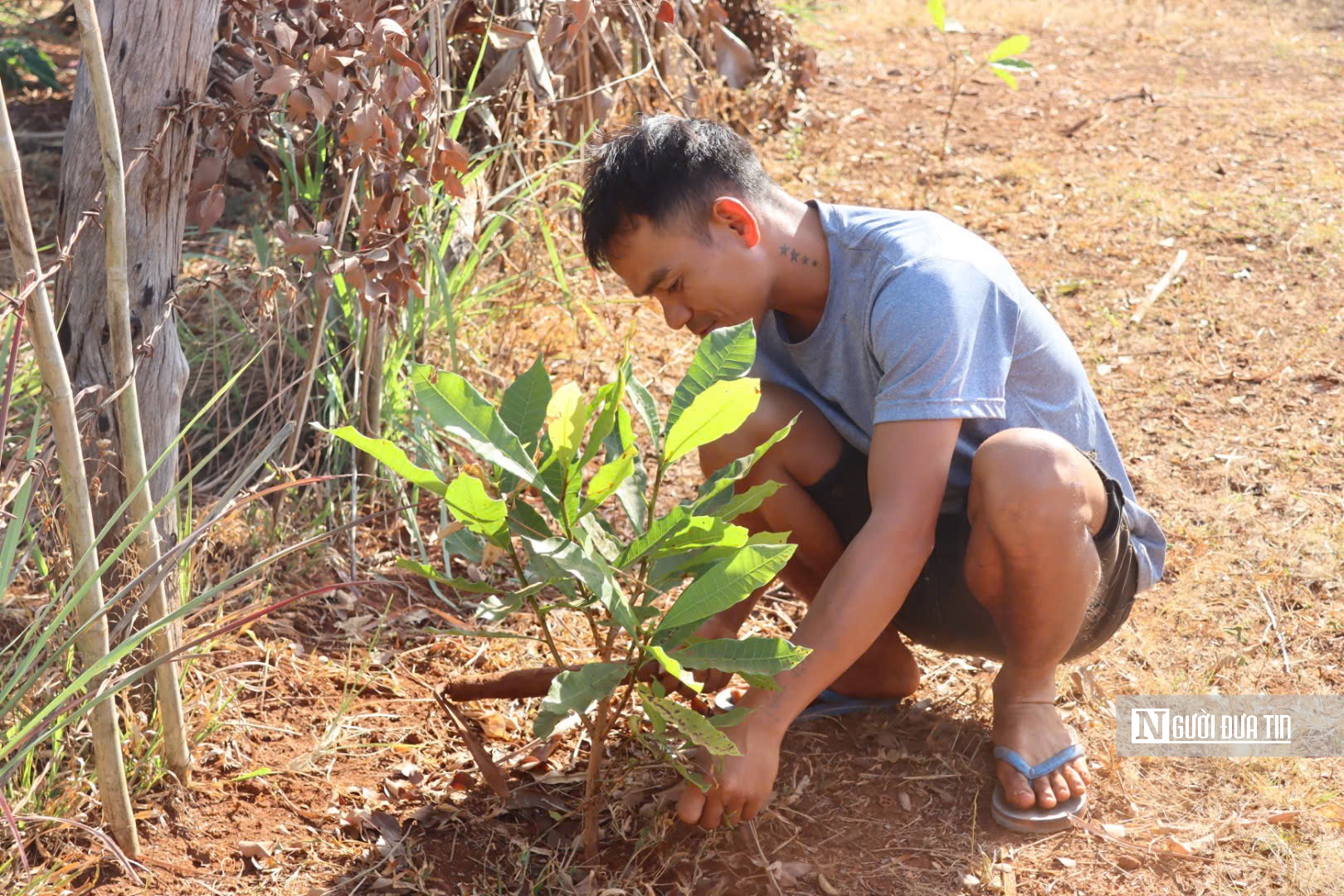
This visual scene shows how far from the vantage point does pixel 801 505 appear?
6.86 ft

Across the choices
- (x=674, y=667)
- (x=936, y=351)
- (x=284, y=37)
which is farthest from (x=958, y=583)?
(x=284, y=37)

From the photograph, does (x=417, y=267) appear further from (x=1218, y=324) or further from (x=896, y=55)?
(x=896, y=55)

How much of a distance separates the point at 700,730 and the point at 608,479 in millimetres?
331

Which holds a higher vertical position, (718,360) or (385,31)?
(385,31)

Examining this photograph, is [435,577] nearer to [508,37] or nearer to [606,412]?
[606,412]

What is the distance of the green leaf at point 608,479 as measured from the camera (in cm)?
146

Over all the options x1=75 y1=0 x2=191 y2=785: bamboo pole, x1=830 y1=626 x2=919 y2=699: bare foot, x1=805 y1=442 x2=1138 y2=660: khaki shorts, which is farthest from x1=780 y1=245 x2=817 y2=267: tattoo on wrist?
x1=75 y1=0 x2=191 y2=785: bamboo pole

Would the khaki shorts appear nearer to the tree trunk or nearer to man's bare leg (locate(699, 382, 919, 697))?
man's bare leg (locate(699, 382, 919, 697))

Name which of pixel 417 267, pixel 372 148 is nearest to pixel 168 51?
pixel 372 148

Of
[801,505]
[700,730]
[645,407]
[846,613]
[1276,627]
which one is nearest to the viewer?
[700,730]

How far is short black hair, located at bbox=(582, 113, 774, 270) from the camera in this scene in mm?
1876

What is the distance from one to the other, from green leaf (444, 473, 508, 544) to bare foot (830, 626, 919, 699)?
3.00 ft

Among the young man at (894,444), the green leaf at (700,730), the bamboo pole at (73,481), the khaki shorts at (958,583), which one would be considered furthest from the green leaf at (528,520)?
the khaki shorts at (958,583)

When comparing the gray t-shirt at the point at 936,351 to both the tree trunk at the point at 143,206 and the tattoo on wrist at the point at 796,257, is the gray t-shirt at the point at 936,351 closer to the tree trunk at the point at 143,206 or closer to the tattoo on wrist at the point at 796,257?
the tattoo on wrist at the point at 796,257
